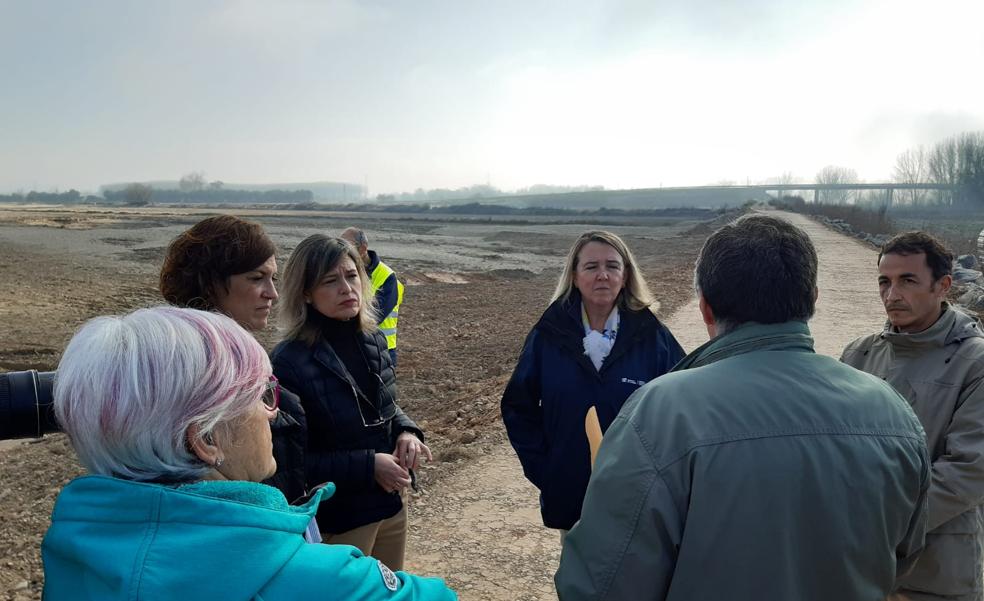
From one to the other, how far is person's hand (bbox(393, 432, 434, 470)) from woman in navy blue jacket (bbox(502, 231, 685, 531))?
1.38ft

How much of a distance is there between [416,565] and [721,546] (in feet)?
10.3

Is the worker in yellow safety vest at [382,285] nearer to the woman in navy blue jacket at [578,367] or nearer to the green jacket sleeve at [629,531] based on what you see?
the woman in navy blue jacket at [578,367]

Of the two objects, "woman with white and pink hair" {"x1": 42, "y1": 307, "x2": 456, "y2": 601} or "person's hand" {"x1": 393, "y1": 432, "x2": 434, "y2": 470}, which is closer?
"woman with white and pink hair" {"x1": 42, "y1": 307, "x2": 456, "y2": 601}

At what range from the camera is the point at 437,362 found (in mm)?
10438

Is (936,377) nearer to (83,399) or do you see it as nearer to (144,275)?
(83,399)

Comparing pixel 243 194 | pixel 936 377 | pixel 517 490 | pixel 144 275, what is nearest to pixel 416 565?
pixel 517 490

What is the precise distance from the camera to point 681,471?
57.3 inches

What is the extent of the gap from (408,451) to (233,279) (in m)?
1.04

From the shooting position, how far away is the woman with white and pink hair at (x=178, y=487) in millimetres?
1104

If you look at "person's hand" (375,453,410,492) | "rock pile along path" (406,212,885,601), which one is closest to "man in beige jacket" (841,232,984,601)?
"rock pile along path" (406,212,885,601)

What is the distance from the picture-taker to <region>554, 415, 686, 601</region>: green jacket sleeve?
57.3 inches

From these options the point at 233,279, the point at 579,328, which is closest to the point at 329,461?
the point at 233,279

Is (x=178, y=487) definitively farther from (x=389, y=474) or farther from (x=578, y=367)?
(x=578, y=367)

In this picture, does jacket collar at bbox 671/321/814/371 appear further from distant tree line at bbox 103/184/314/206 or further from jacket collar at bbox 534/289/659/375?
distant tree line at bbox 103/184/314/206
